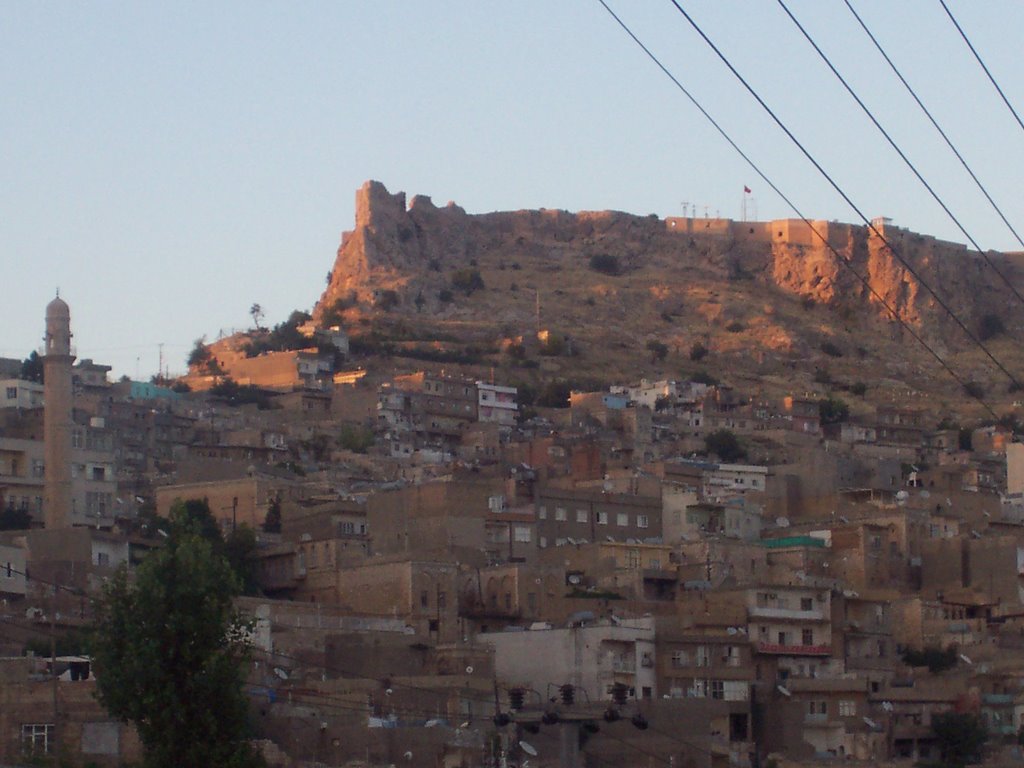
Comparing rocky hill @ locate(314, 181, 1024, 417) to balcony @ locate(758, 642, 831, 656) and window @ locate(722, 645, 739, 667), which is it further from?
window @ locate(722, 645, 739, 667)

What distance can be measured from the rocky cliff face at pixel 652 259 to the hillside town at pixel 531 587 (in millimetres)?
35469

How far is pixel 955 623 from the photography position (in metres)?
55.0

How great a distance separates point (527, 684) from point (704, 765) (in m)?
4.68

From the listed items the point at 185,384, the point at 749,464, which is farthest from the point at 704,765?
the point at 185,384

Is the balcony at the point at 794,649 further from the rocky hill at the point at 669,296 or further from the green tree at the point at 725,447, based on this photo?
the rocky hill at the point at 669,296

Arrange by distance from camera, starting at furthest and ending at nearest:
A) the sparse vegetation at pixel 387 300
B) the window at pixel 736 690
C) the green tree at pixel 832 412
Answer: the sparse vegetation at pixel 387 300 → the green tree at pixel 832 412 → the window at pixel 736 690

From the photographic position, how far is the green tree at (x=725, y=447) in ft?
287

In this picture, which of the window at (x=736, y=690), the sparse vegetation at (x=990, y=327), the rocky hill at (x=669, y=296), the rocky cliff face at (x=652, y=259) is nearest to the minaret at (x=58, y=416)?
the window at (x=736, y=690)

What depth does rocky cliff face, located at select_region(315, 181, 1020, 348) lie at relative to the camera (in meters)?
121

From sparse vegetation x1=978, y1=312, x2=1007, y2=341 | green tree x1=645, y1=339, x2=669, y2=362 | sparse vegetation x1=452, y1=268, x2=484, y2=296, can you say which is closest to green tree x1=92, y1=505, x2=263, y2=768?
green tree x1=645, y1=339, x2=669, y2=362

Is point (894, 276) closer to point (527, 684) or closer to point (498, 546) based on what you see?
point (498, 546)

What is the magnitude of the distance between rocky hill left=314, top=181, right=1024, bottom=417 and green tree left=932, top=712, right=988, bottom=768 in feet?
197

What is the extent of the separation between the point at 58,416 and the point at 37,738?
29.3 meters

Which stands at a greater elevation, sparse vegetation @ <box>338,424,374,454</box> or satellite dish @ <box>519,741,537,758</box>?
sparse vegetation @ <box>338,424,374,454</box>
